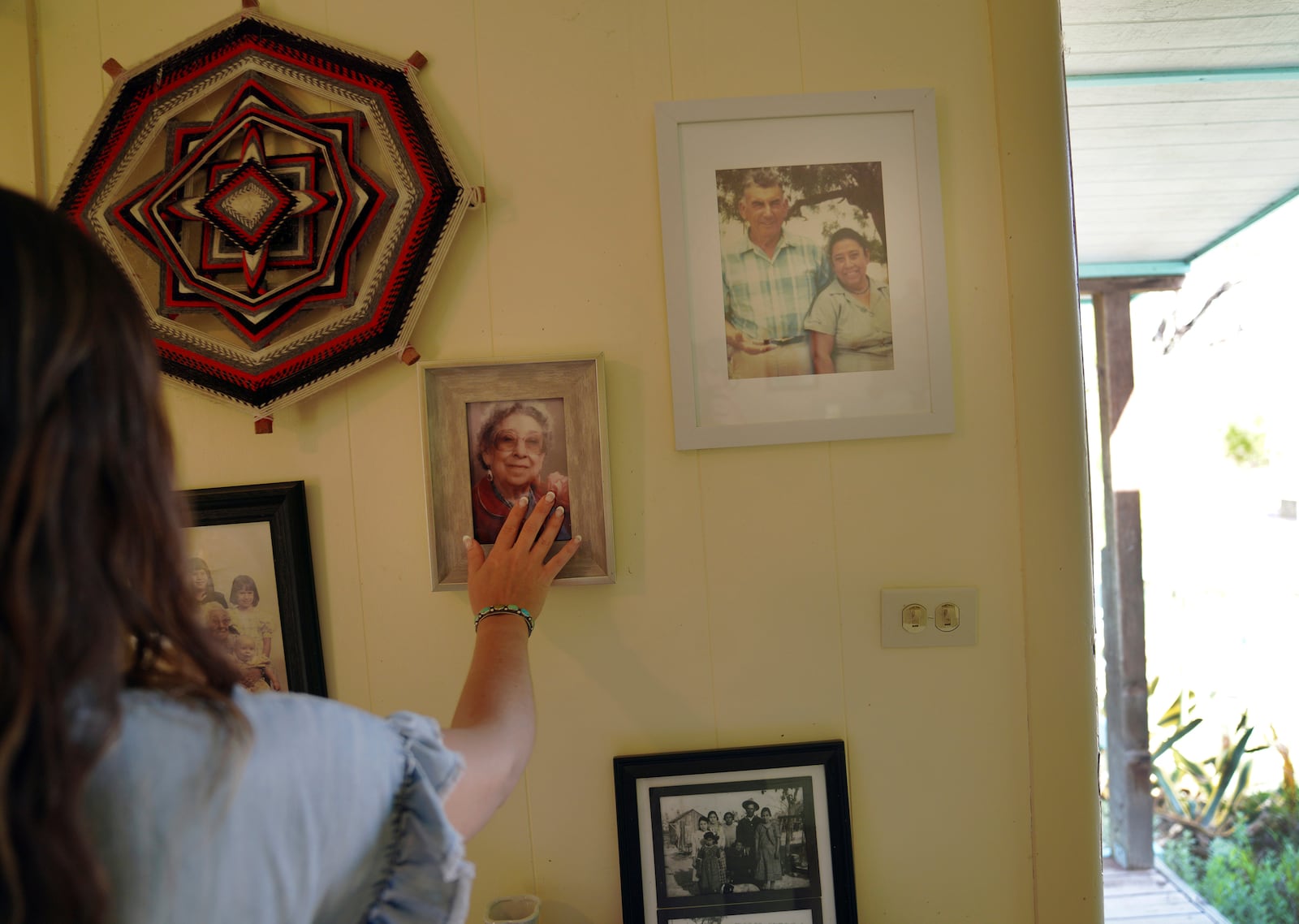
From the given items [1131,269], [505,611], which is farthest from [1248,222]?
[505,611]

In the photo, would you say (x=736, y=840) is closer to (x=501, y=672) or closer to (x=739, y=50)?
(x=501, y=672)

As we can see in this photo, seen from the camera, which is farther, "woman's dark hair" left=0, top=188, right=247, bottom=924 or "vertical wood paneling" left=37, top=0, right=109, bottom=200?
"vertical wood paneling" left=37, top=0, right=109, bottom=200

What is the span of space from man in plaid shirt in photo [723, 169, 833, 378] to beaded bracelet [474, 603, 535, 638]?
1.44ft

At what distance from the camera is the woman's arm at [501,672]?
0.70 meters

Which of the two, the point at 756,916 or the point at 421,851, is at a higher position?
the point at 421,851

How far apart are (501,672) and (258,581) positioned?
1.62ft

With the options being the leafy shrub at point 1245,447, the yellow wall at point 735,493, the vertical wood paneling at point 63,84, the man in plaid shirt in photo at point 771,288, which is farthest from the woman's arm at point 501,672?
the leafy shrub at point 1245,447

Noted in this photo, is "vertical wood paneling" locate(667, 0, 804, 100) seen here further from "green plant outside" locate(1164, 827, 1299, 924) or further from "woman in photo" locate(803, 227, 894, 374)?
"green plant outside" locate(1164, 827, 1299, 924)

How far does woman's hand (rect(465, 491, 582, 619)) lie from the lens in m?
1.02

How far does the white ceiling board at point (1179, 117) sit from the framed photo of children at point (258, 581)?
56.2 inches

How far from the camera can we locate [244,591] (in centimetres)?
115

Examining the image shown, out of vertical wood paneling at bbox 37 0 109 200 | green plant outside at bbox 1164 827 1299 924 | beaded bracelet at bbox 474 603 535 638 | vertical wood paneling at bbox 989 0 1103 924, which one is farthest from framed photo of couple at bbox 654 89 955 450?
green plant outside at bbox 1164 827 1299 924

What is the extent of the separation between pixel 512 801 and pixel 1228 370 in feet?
7.40

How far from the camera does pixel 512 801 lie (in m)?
1.15
